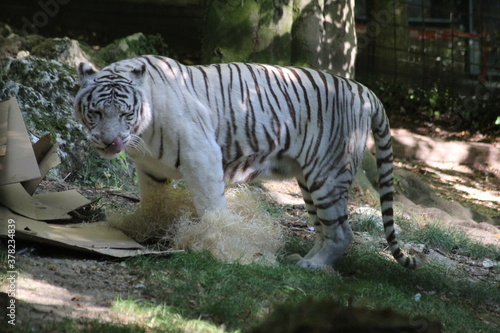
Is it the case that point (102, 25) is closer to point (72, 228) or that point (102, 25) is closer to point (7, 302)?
point (72, 228)

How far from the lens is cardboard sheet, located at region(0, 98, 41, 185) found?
490 centimetres

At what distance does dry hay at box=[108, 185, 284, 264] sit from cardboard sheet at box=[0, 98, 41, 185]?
762 mm

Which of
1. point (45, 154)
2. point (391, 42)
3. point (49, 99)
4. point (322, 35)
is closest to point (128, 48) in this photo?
point (49, 99)

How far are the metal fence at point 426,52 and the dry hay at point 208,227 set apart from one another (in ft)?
28.6

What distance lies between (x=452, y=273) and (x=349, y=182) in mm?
1338

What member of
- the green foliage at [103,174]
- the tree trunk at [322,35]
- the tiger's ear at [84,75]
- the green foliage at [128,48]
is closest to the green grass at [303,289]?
the tiger's ear at [84,75]

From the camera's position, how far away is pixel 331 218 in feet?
18.0

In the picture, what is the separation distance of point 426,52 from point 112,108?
1016 cm

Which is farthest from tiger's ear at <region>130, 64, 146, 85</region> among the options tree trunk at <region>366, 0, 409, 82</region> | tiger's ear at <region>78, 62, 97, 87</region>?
tree trunk at <region>366, 0, 409, 82</region>

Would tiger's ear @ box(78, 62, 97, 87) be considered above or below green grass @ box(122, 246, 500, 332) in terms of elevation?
above

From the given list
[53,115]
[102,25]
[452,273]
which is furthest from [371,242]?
[102,25]

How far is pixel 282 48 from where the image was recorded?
842 centimetres

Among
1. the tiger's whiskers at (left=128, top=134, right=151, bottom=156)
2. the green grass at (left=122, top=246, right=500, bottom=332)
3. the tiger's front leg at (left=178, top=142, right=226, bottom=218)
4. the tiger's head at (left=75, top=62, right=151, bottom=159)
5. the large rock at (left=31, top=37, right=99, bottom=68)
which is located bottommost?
the green grass at (left=122, top=246, right=500, bottom=332)

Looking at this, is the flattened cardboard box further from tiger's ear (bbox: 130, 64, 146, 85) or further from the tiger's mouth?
tiger's ear (bbox: 130, 64, 146, 85)
